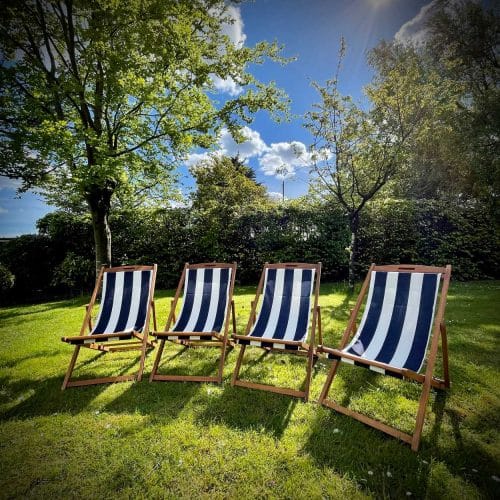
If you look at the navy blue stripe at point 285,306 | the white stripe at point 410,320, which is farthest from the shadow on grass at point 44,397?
the white stripe at point 410,320

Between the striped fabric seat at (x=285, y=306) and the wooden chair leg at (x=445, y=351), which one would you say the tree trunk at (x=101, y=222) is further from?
the wooden chair leg at (x=445, y=351)

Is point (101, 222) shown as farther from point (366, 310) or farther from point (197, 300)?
point (366, 310)

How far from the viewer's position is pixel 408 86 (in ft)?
23.0

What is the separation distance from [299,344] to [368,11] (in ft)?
37.1

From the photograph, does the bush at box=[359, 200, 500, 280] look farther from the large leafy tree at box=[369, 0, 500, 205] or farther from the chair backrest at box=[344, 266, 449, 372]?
the chair backrest at box=[344, 266, 449, 372]

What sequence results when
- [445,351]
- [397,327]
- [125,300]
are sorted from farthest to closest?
1. [125,300]
2. [397,327]
3. [445,351]

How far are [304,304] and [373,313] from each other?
2.80ft

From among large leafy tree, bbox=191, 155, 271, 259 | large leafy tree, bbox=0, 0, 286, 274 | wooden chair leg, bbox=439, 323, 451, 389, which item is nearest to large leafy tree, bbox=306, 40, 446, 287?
large leafy tree, bbox=0, 0, 286, 274

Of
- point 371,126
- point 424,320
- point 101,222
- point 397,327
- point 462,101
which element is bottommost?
point 397,327

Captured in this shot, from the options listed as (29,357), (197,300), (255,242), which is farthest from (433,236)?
(29,357)

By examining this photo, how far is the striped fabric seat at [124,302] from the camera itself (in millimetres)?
3885

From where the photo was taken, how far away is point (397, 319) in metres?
3.05

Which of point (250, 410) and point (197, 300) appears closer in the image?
point (250, 410)

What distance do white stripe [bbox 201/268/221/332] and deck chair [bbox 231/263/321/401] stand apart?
0.56m
